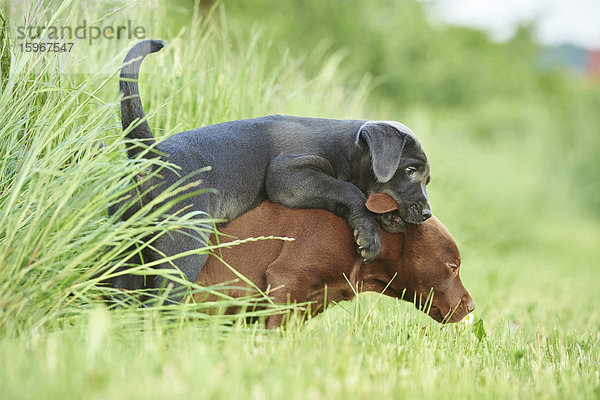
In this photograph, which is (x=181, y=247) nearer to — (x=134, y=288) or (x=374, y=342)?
(x=134, y=288)

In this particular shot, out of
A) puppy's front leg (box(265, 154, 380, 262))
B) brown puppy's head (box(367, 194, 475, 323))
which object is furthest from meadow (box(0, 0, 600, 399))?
puppy's front leg (box(265, 154, 380, 262))

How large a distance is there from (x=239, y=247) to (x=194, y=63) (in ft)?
6.88

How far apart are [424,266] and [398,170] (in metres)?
0.45

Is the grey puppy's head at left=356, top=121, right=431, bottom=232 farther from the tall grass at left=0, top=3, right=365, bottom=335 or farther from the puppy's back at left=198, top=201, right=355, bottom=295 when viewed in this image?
the tall grass at left=0, top=3, right=365, bottom=335

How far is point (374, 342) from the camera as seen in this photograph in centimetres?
255

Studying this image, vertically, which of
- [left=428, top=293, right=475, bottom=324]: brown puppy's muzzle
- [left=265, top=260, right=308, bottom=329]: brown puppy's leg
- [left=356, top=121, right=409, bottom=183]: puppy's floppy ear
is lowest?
[left=428, top=293, right=475, bottom=324]: brown puppy's muzzle

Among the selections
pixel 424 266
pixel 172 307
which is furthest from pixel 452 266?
pixel 172 307

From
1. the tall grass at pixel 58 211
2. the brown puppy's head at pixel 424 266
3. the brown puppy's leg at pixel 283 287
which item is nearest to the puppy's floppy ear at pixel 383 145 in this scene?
the brown puppy's head at pixel 424 266

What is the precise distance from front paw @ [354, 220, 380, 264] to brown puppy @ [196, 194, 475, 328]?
51 millimetres

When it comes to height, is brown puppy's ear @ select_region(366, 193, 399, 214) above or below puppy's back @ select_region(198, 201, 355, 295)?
above

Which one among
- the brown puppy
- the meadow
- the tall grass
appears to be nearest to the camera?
the meadow

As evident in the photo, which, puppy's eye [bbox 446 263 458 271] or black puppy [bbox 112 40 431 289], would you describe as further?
puppy's eye [bbox 446 263 458 271]

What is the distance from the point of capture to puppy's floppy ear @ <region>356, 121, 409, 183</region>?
109 inches

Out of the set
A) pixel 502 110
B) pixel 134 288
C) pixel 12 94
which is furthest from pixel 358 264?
pixel 502 110
